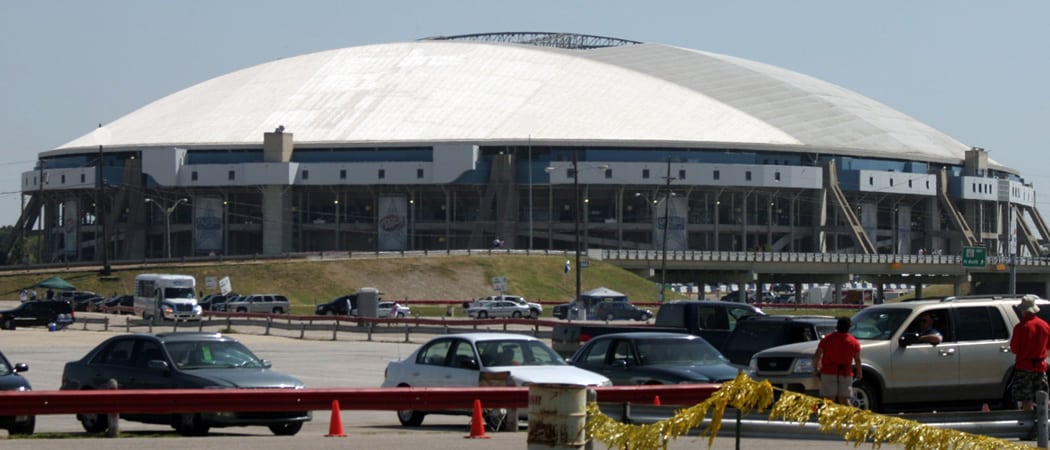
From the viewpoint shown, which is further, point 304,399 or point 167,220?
point 167,220

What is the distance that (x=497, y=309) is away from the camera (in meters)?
87.2

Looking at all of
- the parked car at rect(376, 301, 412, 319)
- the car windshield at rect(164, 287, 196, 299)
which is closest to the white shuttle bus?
the car windshield at rect(164, 287, 196, 299)

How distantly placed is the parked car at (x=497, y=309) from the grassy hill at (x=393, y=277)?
2030cm

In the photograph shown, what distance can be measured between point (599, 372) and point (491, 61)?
437 ft

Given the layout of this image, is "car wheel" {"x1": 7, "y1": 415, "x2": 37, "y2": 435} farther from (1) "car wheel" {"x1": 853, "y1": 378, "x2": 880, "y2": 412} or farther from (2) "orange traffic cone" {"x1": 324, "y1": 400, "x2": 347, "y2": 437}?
(1) "car wheel" {"x1": 853, "y1": 378, "x2": 880, "y2": 412}

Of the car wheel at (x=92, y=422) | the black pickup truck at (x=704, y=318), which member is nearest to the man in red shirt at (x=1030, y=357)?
the car wheel at (x=92, y=422)

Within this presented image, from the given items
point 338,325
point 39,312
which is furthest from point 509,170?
point 338,325

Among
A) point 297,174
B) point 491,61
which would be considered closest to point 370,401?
point 297,174

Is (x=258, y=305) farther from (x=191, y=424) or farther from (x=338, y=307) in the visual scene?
(x=191, y=424)

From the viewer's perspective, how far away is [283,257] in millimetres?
119500

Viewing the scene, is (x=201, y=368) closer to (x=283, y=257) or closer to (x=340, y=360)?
(x=340, y=360)

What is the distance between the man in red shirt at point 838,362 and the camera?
20266 mm

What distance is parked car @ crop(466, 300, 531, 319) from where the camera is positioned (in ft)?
286

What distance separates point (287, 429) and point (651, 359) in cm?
641
